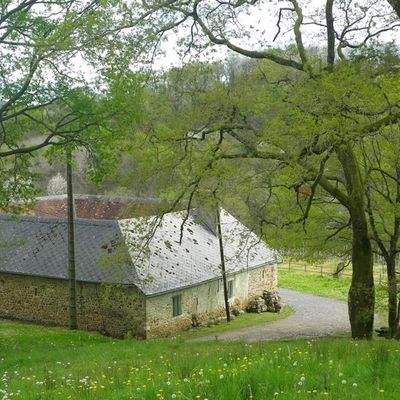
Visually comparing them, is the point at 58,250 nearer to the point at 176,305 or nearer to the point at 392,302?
the point at 176,305

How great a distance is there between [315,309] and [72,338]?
18.0m

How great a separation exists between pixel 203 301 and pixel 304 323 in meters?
6.00

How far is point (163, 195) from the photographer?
53.0 feet

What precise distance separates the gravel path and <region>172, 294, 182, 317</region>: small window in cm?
220

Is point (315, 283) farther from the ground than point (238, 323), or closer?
farther from the ground

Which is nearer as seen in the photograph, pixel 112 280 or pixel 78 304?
pixel 112 280

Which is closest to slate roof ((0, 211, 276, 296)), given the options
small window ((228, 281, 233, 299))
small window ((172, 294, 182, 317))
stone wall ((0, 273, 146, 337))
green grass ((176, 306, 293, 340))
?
stone wall ((0, 273, 146, 337))

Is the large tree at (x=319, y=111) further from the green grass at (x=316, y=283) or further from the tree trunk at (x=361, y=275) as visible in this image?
the green grass at (x=316, y=283)

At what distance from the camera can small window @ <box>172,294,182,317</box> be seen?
29203mm

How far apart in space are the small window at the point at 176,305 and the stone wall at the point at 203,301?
0.17 metres

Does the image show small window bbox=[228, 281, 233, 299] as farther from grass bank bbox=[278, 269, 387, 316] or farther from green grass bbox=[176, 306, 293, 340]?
grass bank bbox=[278, 269, 387, 316]

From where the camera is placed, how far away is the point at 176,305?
29469 mm

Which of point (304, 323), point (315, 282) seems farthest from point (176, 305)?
point (315, 282)

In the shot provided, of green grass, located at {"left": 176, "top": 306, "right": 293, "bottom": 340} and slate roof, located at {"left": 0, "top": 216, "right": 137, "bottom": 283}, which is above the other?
slate roof, located at {"left": 0, "top": 216, "right": 137, "bottom": 283}
